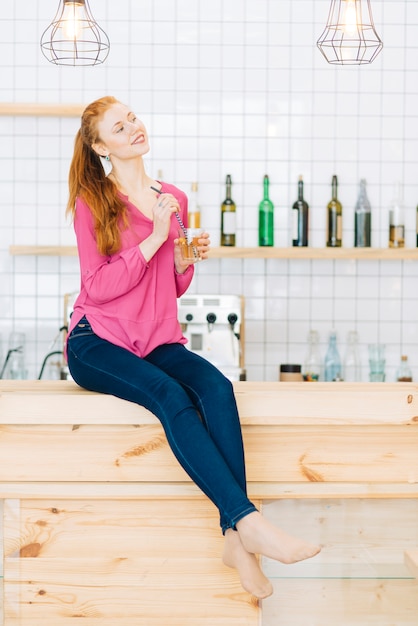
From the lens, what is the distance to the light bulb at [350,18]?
7.73 ft

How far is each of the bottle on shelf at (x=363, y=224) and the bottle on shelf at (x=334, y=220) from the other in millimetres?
69

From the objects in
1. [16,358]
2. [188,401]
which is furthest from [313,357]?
[188,401]

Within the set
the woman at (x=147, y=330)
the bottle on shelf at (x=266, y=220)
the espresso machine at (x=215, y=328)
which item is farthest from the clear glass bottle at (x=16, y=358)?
the woman at (x=147, y=330)

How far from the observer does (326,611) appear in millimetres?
1798

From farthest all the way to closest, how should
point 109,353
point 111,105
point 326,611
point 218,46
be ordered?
point 218,46
point 111,105
point 109,353
point 326,611

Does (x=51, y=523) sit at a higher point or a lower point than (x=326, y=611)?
higher

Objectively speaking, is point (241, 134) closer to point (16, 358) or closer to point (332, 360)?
point (332, 360)

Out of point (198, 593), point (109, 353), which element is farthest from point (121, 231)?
point (198, 593)

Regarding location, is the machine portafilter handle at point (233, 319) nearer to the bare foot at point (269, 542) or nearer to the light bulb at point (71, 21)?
the light bulb at point (71, 21)

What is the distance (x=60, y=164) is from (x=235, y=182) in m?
0.78

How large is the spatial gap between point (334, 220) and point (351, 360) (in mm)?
622

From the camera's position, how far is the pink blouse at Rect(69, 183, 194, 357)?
1955mm

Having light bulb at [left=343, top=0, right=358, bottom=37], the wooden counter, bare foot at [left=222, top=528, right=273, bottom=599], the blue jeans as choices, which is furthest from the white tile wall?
bare foot at [left=222, top=528, right=273, bottom=599]

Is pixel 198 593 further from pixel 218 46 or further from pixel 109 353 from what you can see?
pixel 218 46
